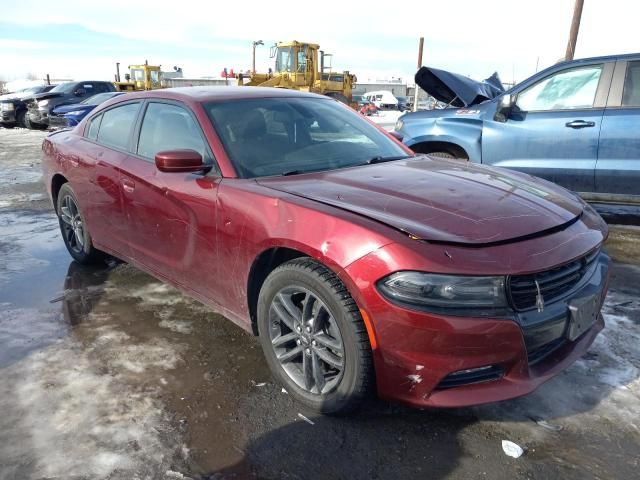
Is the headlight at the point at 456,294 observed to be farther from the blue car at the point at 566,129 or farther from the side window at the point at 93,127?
the blue car at the point at 566,129

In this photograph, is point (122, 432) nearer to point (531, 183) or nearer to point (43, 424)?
point (43, 424)

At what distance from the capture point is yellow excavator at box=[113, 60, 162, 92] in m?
24.6

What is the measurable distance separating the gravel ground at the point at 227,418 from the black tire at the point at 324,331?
0.36 ft

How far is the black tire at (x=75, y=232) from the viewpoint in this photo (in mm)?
4502

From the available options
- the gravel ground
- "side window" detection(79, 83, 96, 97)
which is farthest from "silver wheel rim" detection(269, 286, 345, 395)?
"side window" detection(79, 83, 96, 97)

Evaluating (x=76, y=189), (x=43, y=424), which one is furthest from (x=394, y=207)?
(x=76, y=189)

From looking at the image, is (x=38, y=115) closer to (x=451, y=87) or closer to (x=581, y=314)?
(x=451, y=87)

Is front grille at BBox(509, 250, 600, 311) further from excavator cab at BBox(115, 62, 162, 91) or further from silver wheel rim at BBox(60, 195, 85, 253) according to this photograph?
excavator cab at BBox(115, 62, 162, 91)

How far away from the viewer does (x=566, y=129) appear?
5.36 metres

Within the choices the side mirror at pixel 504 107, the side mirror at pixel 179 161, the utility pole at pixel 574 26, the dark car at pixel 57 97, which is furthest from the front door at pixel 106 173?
the dark car at pixel 57 97

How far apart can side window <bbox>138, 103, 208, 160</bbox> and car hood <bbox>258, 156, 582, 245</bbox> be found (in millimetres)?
691

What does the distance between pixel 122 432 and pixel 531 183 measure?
2639 millimetres

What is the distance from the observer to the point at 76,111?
1560 cm

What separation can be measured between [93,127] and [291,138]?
209cm
